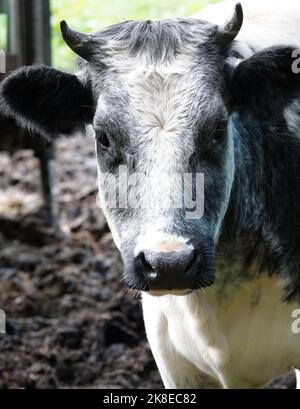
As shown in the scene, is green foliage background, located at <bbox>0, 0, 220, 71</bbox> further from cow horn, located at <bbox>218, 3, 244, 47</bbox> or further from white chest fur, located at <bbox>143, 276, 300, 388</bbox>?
cow horn, located at <bbox>218, 3, 244, 47</bbox>

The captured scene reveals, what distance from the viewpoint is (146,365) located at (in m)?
6.20

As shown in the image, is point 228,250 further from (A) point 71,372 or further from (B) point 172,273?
(A) point 71,372

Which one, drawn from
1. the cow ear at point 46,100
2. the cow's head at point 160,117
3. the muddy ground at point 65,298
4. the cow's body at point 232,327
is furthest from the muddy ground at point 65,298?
the cow's head at point 160,117

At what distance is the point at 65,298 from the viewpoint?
7.21 meters

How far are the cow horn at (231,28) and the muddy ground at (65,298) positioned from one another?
2484 millimetres

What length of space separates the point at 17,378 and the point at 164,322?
59.6 inches

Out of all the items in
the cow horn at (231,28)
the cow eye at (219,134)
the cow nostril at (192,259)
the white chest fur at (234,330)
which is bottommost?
the white chest fur at (234,330)

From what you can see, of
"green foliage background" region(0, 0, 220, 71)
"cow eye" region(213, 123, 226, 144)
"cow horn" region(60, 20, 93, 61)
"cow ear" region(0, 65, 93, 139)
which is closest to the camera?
"cow eye" region(213, 123, 226, 144)

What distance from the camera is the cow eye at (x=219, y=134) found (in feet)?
13.3

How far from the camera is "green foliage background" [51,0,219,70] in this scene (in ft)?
35.5

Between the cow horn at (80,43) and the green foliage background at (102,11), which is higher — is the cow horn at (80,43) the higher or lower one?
the higher one
